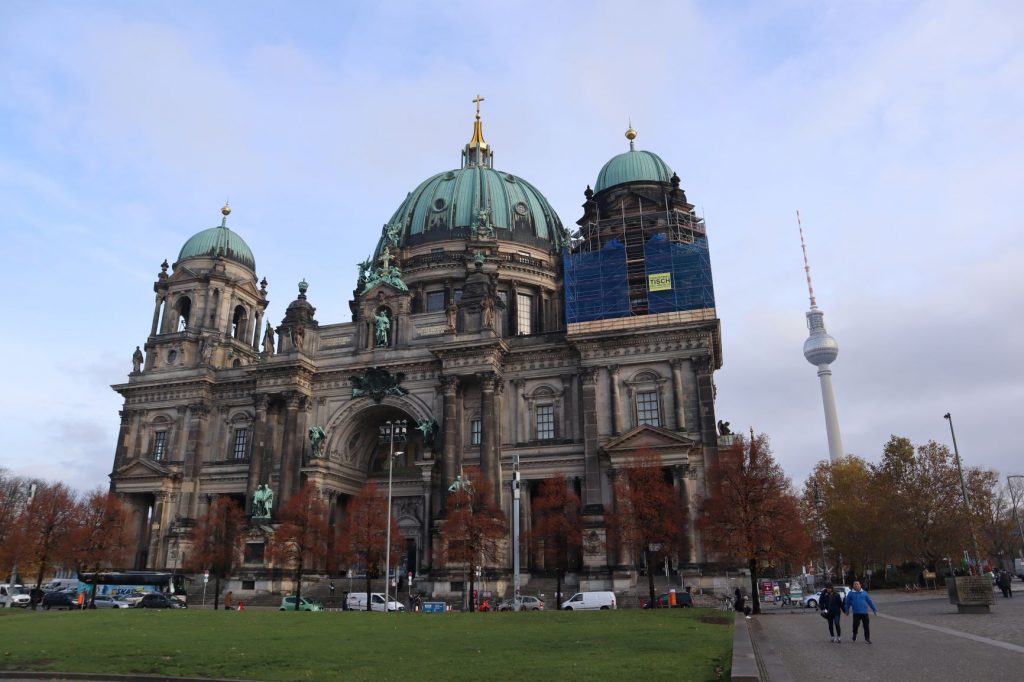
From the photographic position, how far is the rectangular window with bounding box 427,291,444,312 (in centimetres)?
6988

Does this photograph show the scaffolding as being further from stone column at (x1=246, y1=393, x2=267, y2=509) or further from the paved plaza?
the paved plaza

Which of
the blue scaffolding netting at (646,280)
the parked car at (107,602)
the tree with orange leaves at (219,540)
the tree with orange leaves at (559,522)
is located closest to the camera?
the tree with orange leaves at (559,522)

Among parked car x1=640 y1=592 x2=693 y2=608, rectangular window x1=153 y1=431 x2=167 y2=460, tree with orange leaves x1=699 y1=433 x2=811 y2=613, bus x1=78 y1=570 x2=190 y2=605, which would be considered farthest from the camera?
rectangular window x1=153 y1=431 x2=167 y2=460

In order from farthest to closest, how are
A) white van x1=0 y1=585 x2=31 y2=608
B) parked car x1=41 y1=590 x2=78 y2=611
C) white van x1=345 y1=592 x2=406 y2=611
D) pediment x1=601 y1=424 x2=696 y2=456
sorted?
white van x1=0 y1=585 x2=31 y2=608, parked car x1=41 y1=590 x2=78 y2=611, pediment x1=601 y1=424 x2=696 y2=456, white van x1=345 y1=592 x2=406 y2=611

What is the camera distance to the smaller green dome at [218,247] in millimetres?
70000

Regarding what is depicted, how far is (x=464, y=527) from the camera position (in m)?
43.3

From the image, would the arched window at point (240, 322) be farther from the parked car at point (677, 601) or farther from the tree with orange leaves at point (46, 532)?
the parked car at point (677, 601)

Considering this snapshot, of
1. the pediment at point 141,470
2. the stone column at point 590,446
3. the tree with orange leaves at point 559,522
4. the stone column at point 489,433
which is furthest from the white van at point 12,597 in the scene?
the stone column at point 590,446

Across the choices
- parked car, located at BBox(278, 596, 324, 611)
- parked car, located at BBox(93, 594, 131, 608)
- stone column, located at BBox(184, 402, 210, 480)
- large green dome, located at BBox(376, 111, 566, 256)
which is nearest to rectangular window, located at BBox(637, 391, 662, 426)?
parked car, located at BBox(278, 596, 324, 611)

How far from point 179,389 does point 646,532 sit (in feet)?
139

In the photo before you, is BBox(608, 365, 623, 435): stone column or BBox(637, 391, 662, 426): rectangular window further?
BBox(637, 391, 662, 426): rectangular window

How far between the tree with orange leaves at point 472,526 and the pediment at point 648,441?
8752mm

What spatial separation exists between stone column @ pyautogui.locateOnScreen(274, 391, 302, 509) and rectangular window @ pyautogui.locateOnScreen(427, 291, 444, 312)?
1616 centimetres

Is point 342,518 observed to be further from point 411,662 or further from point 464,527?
point 411,662
